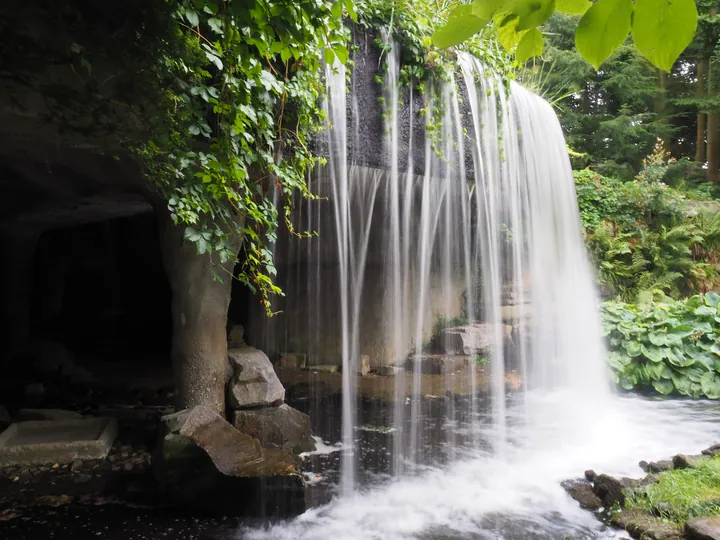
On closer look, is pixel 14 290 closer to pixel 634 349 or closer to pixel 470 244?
pixel 470 244

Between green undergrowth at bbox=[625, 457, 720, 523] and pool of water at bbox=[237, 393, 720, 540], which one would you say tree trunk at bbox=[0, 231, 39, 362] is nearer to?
pool of water at bbox=[237, 393, 720, 540]

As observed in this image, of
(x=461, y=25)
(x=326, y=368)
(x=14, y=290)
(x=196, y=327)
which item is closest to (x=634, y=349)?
(x=326, y=368)

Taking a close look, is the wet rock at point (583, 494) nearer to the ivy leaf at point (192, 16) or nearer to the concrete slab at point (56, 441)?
the concrete slab at point (56, 441)

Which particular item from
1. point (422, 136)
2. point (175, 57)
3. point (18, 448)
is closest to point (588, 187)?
point (422, 136)

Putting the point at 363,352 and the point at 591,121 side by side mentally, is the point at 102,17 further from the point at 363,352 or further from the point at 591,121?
the point at 591,121

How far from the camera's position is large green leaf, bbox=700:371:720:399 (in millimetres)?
7633

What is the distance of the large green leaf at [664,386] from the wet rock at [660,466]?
3.71 m

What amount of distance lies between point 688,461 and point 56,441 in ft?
19.0

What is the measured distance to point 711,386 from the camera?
7.64 meters

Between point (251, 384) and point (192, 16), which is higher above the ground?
point (192, 16)

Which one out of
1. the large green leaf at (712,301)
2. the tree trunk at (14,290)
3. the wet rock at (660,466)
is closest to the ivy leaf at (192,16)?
the wet rock at (660,466)

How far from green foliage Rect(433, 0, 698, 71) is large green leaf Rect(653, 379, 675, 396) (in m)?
8.48

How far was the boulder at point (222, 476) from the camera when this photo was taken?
3680mm

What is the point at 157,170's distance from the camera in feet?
11.5
